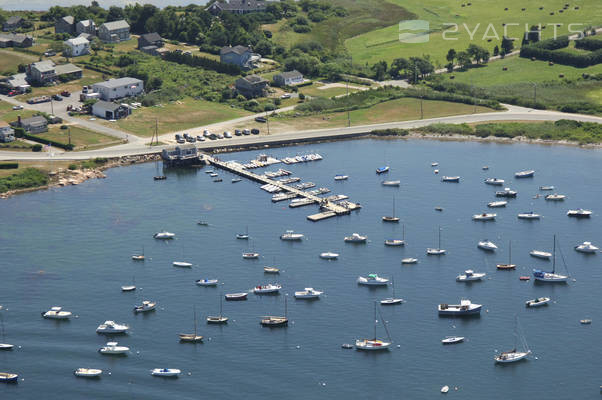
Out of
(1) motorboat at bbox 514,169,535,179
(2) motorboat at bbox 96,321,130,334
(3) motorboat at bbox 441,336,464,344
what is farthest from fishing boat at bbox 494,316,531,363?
(1) motorboat at bbox 514,169,535,179

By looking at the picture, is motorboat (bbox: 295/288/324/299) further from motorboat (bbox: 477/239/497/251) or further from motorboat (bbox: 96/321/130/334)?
motorboat (bbox: 477/239/497/251)

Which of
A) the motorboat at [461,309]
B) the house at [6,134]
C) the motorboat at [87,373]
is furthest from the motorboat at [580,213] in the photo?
the house at [6,134]

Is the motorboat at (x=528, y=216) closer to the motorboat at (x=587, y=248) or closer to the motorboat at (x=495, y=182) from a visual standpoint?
the motorboat at (x=587, y=248)

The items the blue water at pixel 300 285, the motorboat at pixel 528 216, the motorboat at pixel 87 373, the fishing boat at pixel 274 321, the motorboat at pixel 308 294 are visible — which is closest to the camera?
the blue water at pixel 300 285

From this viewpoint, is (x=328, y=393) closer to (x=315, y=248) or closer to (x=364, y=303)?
(x=364, y=303)

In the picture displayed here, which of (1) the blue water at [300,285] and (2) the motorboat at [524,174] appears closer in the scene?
(1) the blue water at [300,285]

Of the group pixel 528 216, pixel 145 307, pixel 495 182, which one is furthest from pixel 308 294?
pixel 495 182

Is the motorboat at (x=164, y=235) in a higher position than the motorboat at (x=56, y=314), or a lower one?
higher
